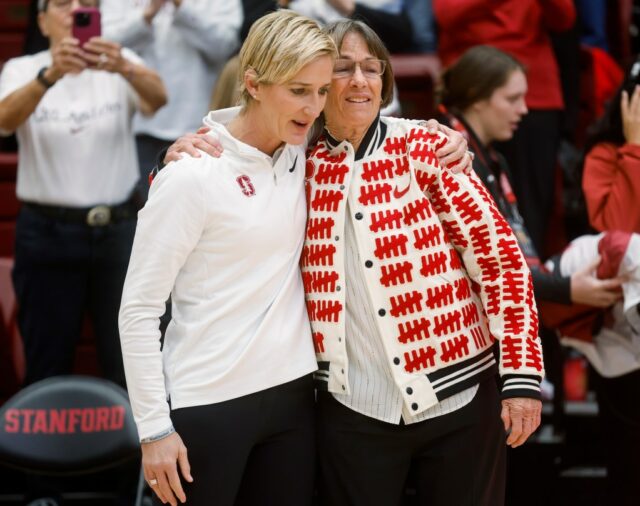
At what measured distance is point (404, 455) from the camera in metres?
2.56

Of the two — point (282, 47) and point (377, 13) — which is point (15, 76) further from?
point (282, 47)

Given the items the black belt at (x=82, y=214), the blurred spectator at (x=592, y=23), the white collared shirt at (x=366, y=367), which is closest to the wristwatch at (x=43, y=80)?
the black belt at (x=82, y=214)

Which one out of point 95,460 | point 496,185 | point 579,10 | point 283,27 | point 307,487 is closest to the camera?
point 283,27

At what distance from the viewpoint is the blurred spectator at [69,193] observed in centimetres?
383

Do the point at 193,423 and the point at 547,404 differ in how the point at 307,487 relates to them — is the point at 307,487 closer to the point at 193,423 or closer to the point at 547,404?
the point at 193,423

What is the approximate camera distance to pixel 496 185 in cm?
347

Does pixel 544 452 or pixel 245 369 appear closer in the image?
pixel 245 369

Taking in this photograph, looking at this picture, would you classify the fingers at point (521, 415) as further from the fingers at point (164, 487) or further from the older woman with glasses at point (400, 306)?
the fingers at point (164, 487)

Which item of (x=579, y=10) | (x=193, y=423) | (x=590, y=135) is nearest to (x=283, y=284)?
(x=193, y=423)

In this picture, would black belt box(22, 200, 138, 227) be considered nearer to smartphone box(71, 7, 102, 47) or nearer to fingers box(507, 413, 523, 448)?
smartphone box(71, 7, 102, 47)

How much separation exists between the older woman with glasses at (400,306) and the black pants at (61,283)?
4.85 ft

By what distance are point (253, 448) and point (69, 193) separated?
5.54ft

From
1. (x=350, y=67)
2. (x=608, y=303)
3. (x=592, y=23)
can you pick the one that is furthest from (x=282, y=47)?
(x=592, y=23)

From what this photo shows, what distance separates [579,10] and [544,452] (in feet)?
7.86
